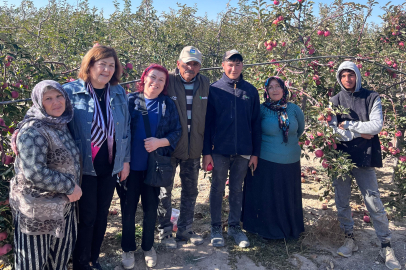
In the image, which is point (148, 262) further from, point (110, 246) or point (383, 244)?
point (383, 244)

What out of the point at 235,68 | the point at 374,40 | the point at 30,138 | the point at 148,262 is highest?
the point at 374,40

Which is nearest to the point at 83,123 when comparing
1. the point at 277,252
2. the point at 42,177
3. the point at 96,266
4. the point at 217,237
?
the point at 42,177

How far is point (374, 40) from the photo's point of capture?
4770mm

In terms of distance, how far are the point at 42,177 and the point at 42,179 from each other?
1 cm

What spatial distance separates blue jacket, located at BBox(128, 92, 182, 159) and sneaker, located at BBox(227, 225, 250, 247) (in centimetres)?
111

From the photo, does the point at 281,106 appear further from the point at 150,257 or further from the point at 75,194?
the point at 75,194

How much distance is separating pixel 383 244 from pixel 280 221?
0.91m

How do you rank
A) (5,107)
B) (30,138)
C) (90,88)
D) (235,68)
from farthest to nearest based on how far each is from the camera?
(235,68), (5,107), (90,88), (30,138)

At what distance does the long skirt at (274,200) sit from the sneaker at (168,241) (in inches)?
31.1

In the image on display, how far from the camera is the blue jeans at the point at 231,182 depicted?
2.90 metres

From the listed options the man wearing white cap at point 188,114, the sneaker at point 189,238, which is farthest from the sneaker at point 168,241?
the sneaker at point 189,238

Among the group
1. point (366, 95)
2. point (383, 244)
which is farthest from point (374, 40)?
point (383, 244)

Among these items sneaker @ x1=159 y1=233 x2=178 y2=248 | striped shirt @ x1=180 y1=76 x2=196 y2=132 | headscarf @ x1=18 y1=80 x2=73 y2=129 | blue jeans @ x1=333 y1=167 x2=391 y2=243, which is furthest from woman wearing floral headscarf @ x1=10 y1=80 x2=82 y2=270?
blue jeans @ x1=333 y1=167 x2=391 y2=243

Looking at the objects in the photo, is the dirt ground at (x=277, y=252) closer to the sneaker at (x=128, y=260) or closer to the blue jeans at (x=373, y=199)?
the sneaker at (x=128, y=260)
